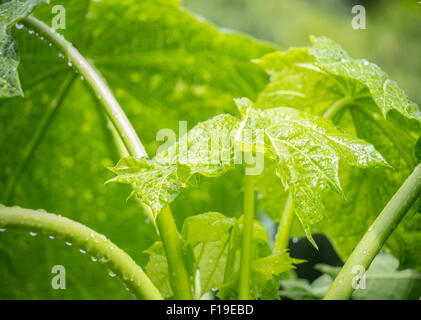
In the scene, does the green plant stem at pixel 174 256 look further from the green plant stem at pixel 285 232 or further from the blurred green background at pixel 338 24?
the blurred green background at pixel 338 24

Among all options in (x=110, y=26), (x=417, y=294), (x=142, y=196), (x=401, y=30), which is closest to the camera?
(x=142, y=196)

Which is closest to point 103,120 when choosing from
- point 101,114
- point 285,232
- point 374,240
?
point 101,114

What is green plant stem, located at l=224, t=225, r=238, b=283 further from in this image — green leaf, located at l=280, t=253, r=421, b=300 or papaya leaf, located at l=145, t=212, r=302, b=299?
green leaf, located at l=280, t=253, r=421, b=300

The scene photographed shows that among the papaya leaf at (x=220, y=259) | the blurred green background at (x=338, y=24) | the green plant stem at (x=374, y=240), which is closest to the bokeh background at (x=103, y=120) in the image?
the papaya leaf at (x=220, y=259)

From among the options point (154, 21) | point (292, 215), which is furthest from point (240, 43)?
point (292, 215)

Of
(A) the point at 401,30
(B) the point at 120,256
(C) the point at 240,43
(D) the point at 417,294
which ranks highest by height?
(A) the point at 401,30
